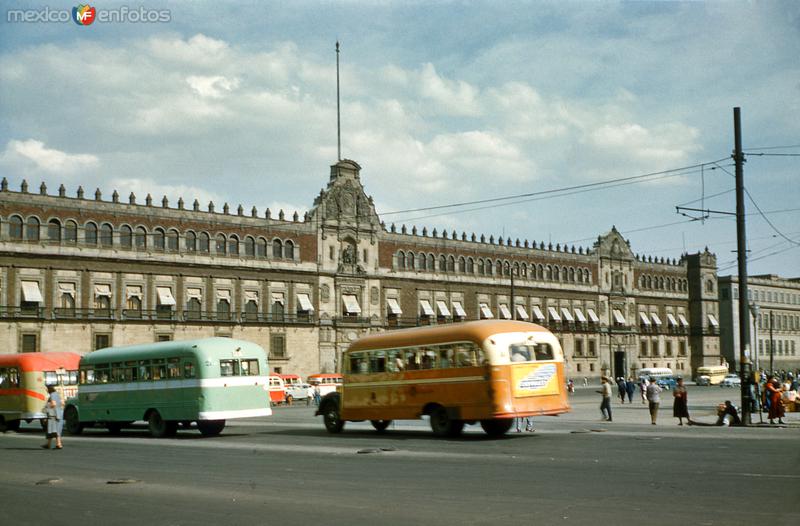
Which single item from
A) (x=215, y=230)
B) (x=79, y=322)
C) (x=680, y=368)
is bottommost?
(x=680, y=368)

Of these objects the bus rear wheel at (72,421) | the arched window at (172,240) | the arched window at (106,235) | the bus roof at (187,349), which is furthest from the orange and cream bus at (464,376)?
the arched window at (172,240)

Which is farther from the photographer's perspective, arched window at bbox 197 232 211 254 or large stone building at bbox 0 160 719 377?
arched window at bbox 197 232 211 254

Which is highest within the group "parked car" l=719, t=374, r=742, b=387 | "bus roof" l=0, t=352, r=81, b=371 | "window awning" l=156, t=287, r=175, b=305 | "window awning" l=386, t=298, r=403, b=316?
"window awning" l=156, t=287, r=175, b=305

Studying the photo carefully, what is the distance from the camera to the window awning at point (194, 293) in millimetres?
65062

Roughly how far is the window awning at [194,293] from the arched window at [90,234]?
769cm

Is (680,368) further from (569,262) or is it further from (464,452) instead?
(464,452)

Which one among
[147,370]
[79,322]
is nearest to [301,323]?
[79,322]

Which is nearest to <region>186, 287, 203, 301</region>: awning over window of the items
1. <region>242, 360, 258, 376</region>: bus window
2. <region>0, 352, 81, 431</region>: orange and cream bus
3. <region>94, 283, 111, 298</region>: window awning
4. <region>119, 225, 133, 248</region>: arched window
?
<region>119, 225, 133, 248</region>: arched window

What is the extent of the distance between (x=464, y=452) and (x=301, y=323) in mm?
50891

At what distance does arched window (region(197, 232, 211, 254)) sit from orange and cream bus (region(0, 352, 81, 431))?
30606mm

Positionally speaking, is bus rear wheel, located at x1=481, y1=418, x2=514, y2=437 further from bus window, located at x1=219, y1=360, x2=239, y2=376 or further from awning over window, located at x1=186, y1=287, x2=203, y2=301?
awning over window, located at x1=186, y1=287, x2=203, y2=301

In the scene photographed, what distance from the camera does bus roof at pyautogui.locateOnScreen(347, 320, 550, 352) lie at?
25.2 meters

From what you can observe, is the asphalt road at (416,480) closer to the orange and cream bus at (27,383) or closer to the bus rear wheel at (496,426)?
the bus rear wheel at (496,426)

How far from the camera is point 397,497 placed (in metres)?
13.5
